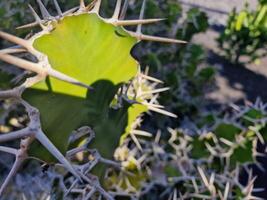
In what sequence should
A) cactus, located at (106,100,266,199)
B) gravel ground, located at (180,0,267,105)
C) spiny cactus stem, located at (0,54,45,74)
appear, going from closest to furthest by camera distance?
spiny cactus stem, located at (0,54,45,74) → cactus, located at (106,100,266,199) → gravel ground, located at (180,0,267,105)

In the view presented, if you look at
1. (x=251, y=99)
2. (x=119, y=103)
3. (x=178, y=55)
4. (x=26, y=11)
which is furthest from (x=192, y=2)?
(x=119, y=103)

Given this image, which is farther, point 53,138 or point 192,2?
point 192,2

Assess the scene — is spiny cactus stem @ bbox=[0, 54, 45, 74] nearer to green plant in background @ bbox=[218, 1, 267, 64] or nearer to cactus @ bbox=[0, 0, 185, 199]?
cactus @ bbox=[0, 0, 185, 199]

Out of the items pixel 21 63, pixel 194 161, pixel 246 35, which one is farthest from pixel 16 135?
pixel 246 35

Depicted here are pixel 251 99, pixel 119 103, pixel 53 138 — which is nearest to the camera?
pixel 53 138

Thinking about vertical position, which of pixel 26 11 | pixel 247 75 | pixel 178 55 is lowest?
pixel 247 75

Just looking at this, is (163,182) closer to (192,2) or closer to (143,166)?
(143,166)

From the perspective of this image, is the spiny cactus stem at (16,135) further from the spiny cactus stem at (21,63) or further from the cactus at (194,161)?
the cactus at (194,161)

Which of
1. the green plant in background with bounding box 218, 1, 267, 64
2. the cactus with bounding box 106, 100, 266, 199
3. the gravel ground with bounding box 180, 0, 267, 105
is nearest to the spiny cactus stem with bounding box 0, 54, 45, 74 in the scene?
the cactus with bounding box 106, 100, 266, 199
